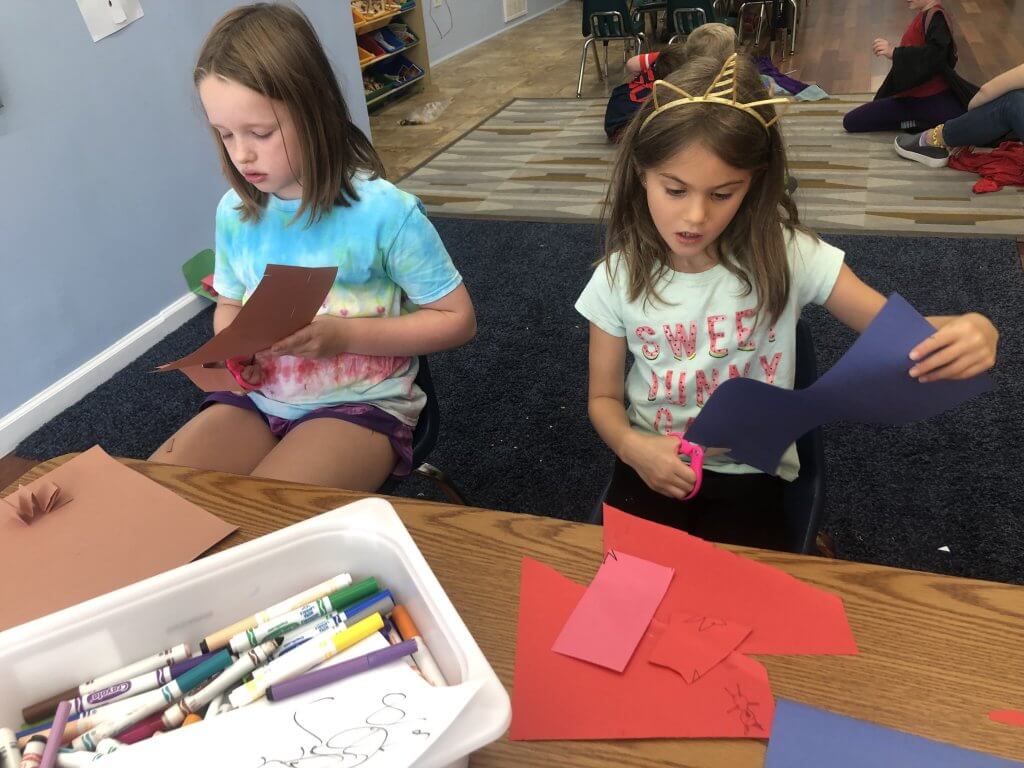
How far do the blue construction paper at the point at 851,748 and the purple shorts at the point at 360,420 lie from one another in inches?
26.5

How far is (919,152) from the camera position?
10.0 ft

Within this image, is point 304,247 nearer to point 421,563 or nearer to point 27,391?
point 421,563

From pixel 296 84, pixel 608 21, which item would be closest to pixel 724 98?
pixel 296 84

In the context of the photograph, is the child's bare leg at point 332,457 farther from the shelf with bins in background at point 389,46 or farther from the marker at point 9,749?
the shelf with bins in background at point 389,46

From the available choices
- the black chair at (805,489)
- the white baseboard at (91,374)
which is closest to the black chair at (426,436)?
the black chair at (805,489)

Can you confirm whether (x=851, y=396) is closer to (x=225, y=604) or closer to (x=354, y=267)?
(x=225, y=604)

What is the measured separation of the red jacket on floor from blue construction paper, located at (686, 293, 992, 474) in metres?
2.55

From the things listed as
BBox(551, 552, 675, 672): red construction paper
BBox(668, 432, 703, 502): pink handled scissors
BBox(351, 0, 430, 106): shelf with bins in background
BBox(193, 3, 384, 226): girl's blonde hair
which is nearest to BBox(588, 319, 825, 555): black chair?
BBox(668, 432, 703, 502): pink handled scissors

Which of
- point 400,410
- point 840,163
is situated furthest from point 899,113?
point 400,410

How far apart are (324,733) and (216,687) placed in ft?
0.37

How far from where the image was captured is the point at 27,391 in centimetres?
192

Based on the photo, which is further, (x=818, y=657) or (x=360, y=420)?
(x=360, y=420)

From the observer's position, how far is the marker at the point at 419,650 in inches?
17.7

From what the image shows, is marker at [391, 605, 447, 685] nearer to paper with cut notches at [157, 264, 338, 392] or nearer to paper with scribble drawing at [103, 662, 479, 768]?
paper with scribble drawing at [103, 662, 479, 768]
